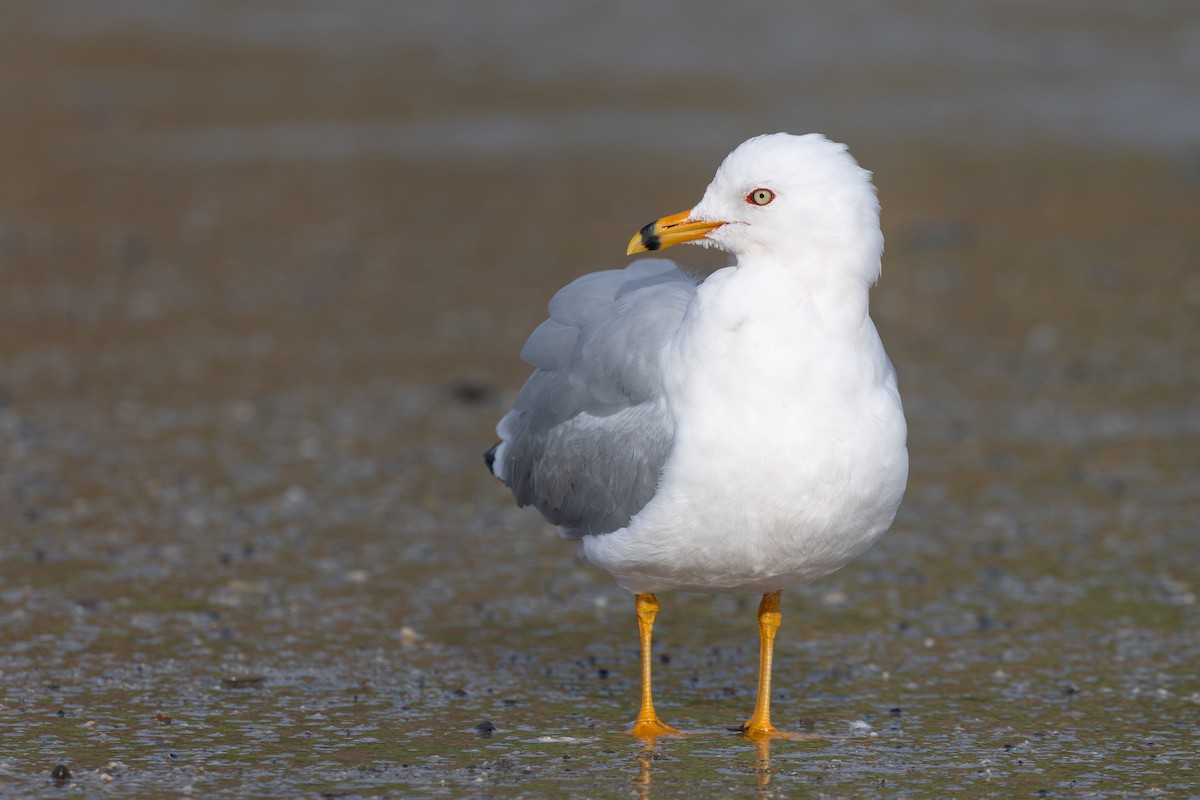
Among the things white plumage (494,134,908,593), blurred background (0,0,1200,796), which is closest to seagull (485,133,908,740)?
white plumage (494,134,908,593)

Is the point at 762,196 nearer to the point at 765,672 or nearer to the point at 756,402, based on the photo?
the point at 756,402

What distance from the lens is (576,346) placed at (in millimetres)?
6098

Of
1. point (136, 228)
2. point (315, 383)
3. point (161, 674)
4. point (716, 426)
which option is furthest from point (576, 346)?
point (136, 228)

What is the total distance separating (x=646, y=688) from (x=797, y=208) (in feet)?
5.32

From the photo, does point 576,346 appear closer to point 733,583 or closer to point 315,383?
point 733,583

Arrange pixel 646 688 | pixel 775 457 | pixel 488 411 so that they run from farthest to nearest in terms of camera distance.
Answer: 1. pixel 488 411
2. pixel 646 688
3. pixel 775 457

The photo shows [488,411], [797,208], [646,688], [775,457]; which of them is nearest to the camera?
[775,457]

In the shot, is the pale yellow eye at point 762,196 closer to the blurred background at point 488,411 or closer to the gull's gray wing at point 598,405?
the gull's gray wing at point 598,405

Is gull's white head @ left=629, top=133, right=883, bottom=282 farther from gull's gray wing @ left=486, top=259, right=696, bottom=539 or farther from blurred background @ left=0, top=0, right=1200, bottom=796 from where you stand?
blurred background @ left=0, top=0, right=1200, bottom=796

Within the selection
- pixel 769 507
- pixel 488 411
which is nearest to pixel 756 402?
pixel 769 507

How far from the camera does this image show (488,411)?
10.1m

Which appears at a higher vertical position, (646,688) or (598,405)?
(598,405)

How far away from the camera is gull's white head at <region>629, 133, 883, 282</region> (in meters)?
5.53

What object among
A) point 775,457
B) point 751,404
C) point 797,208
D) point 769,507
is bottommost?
point 769,507
